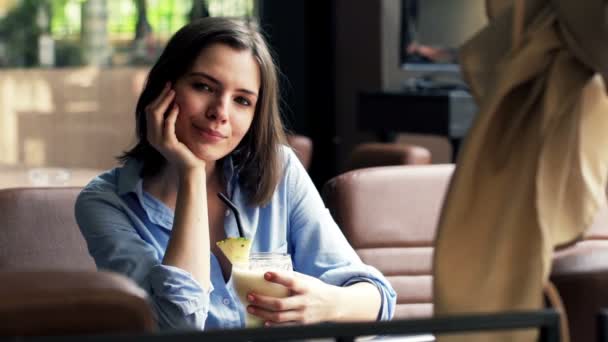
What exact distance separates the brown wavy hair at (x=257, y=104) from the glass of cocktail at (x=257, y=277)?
29 centimetres

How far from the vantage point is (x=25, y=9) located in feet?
23.0

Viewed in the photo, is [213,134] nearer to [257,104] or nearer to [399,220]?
[257,104]

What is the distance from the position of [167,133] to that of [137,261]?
0.25 m

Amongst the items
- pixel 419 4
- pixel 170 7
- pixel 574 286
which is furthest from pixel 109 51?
pixel 574 286

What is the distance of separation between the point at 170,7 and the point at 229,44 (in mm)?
5491

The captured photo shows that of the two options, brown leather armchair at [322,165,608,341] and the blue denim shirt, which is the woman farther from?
brown leather armchair at [322,165,608,341]

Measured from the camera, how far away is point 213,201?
7.25ft

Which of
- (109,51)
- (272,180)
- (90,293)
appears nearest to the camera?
(90,293)

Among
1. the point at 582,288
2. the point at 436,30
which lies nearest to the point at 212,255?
the point at 582,288

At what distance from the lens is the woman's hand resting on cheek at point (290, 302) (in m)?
1.88

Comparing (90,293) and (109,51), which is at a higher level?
(90,293)

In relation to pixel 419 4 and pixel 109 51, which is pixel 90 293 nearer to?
pixel 419 4

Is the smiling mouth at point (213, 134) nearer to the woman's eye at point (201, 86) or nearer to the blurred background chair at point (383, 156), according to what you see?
the woman's eye at point (201, 86)

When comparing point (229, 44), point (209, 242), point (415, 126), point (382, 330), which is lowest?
point (415, 126)
